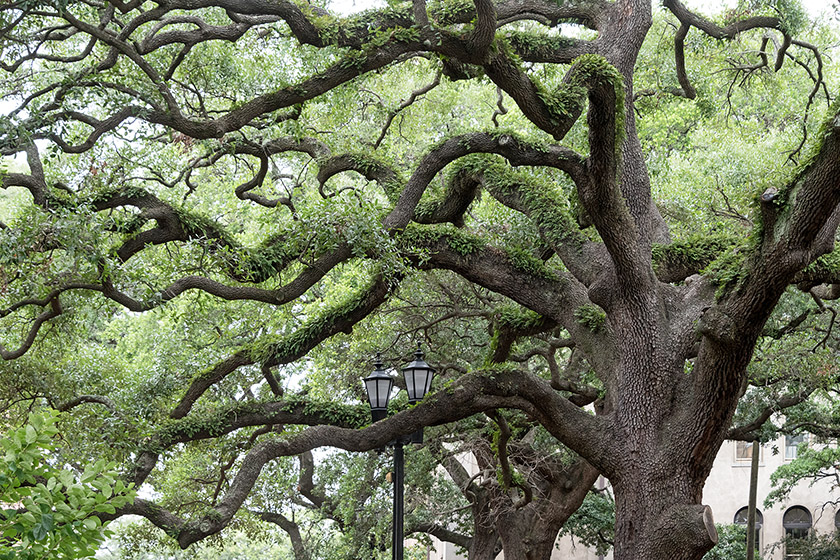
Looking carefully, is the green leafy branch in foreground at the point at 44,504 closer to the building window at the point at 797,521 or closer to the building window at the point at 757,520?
the building window at the point at 757,520

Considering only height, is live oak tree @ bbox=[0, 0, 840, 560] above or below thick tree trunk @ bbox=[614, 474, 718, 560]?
above

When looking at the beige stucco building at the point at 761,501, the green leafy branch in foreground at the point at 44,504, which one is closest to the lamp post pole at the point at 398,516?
the green leafy branch in foreground at the point at 44,504

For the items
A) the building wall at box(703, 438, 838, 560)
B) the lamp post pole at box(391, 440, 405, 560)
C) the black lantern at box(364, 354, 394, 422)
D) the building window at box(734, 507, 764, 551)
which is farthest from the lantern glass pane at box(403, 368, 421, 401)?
the building window at box(734, 507, 764, 551)

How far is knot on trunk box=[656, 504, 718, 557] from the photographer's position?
903 cm

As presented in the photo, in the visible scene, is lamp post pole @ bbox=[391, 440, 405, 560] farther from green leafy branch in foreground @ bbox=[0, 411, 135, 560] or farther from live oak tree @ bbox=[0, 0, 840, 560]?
green leafy branch in foreground @ bbox=[0, 411, 135, 560]

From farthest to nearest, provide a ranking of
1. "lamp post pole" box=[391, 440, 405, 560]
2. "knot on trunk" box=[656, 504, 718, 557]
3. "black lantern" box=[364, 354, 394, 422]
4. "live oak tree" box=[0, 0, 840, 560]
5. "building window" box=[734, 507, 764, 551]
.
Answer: "building window" box=[734, 507, 764, 551], "black lantern" box=[364, 354, 394, 422], "knot on trunk" box=[656, 504, 718, 557], "live oak tree" box=[0, 0, 840, 560], "lamp post pole" box=[391, 440, 405, 560]

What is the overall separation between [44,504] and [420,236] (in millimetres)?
7262

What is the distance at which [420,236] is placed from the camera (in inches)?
428


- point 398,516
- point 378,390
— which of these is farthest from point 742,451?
point 398,516

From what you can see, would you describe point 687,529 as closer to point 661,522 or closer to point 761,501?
point 661,522

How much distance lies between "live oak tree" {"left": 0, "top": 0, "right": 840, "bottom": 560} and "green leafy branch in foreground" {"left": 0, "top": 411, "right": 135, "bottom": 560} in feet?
15.1

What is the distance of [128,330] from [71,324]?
10.3 m

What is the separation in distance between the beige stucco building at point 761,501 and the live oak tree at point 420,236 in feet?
66.8

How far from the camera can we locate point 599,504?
793 inches
